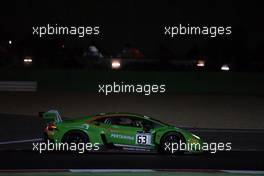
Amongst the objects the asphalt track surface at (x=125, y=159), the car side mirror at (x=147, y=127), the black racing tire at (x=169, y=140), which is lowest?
the asphalt track surface at (x=125, y=159)

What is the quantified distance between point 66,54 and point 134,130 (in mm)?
33615

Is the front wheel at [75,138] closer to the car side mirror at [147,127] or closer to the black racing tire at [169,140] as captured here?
the car side mirror at [147,127]

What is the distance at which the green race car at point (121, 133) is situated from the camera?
14805 mm

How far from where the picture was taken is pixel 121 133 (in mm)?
14805

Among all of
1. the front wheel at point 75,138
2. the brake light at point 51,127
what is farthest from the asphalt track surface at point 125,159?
the brake light at point 51,127

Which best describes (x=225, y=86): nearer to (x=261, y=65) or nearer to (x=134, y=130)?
(x=261, y=65)

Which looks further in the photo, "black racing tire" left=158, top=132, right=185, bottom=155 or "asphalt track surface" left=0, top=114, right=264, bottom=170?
"black racing tire" left=158, top=132, right=185, bottom=155

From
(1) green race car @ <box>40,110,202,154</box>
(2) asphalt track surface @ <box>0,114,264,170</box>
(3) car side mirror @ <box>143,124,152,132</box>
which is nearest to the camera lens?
(2) asphalt track surface @ <box>0,114,264,170</box>

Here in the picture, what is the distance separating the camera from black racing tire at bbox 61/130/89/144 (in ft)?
48.6

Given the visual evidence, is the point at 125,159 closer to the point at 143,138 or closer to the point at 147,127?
the point at 143,138

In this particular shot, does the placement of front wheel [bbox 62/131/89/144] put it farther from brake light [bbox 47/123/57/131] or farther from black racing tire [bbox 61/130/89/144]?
brake light [bbox 47/123/57/131]

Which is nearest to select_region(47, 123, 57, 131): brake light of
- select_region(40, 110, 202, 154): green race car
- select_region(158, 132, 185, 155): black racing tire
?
select_region(40, 110, 202, 154): green race car

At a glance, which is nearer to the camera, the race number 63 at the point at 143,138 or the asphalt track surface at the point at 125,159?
the asphalt track surface at the point at 125,159

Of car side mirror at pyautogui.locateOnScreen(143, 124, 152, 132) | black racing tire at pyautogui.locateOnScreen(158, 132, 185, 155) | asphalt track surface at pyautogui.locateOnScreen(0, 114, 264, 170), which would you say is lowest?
asphalt track surface at pyautogui.locateOnScreen(0, 114, 264, 170)
